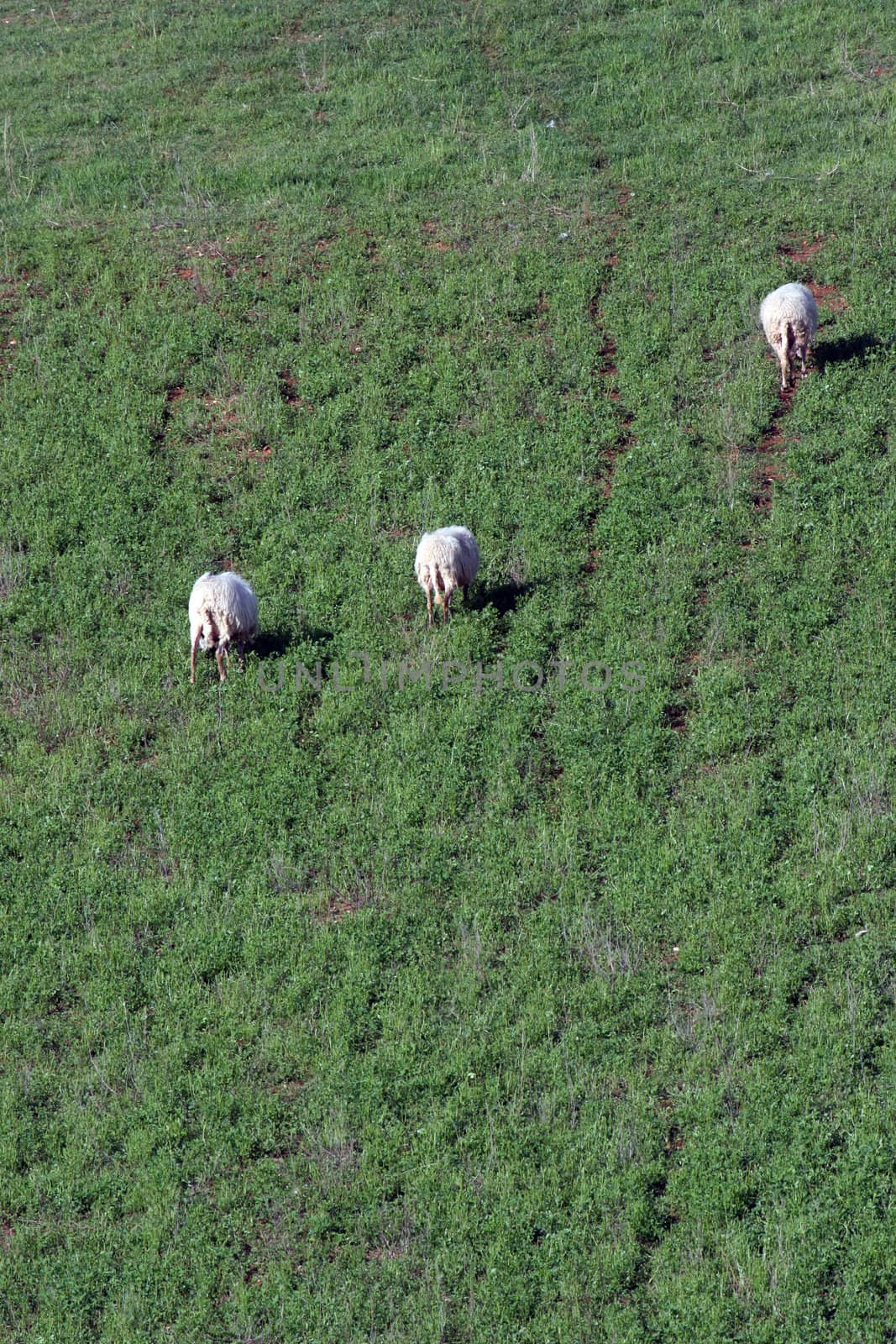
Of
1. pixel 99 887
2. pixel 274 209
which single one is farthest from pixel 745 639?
pixel 274 209

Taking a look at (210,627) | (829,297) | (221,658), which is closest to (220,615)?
(210,627)

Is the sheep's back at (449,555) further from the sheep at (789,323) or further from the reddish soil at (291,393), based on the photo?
the sheep at (789,323)

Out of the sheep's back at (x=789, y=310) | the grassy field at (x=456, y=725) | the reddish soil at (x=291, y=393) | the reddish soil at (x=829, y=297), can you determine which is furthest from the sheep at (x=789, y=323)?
the reddish soil at (x=291, y=393)

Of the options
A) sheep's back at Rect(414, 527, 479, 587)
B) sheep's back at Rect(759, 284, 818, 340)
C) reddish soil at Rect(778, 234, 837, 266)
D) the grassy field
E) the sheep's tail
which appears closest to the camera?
the grassy field

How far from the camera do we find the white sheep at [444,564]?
15.5 metres

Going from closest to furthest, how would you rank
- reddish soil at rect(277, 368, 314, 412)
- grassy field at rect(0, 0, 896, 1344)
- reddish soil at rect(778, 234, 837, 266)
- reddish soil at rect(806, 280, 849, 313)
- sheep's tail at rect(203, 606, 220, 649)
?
grassy field at rect(0, 0, 896, 1344), sheep's tail at rect(203, 606, 220, 649), reddish soil at rect(277, 368, 314, 412), reddish soil at rect(806, 280, 849, 313), reddish soil at rect(778, 234, 837, 266)

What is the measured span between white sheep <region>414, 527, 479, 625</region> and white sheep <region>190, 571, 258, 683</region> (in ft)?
6.00

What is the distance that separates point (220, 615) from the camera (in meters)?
15.1

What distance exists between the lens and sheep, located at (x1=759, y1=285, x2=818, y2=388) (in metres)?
18.7

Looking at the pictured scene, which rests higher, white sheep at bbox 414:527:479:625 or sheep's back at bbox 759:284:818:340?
sheep's back at bbox 759:284:818:340

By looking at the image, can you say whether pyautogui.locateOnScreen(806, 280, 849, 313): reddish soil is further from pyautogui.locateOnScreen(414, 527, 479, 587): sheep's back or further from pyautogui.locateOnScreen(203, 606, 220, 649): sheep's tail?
pyautogui.locateOnScreen(203, 606, 220, 649): sheep's tail

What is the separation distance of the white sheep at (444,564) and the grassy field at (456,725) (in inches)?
15.2

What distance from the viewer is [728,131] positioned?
24.9 m

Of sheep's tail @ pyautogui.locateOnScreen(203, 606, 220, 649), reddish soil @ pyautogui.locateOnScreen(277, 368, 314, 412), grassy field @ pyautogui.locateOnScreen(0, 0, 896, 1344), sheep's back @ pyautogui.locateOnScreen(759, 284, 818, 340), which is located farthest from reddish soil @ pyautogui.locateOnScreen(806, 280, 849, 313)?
sheep's tail @ pyautogui.locateOnScreen(203, 606, 220, 649)
